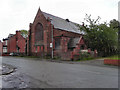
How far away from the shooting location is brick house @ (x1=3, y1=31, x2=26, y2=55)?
50.4 m

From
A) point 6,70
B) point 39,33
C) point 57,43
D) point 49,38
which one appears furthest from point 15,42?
point 6,70

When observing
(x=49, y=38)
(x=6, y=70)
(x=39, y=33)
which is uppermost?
(x=39, y=33)

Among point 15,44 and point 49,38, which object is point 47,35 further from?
point 15,44

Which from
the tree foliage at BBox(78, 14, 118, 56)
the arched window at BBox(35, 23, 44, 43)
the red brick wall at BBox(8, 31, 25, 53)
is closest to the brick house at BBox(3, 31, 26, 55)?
the red brick wall at BBox(8, 31, 25, 53)

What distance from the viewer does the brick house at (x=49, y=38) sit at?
105 feet

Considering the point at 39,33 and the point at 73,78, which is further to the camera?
the point at 39,33

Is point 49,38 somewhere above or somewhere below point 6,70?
above

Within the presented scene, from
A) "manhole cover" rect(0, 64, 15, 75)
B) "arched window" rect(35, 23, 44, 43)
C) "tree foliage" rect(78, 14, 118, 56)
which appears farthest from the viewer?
"arched window" rect(35, 23, 44, 43)

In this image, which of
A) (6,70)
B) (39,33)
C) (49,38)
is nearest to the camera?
(6,70)

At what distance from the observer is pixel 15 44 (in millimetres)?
54188

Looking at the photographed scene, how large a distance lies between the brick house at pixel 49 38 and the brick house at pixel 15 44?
33.6ft

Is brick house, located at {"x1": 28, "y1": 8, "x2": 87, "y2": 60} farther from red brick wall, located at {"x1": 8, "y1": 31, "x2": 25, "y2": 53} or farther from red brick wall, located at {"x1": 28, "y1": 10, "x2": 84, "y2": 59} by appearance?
red brick wall, located at {"x1": 8, "y1": 31, "x2": 25, "y2": 53}

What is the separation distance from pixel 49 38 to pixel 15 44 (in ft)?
85.4

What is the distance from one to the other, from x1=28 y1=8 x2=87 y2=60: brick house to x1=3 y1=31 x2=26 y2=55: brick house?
10.2 m
